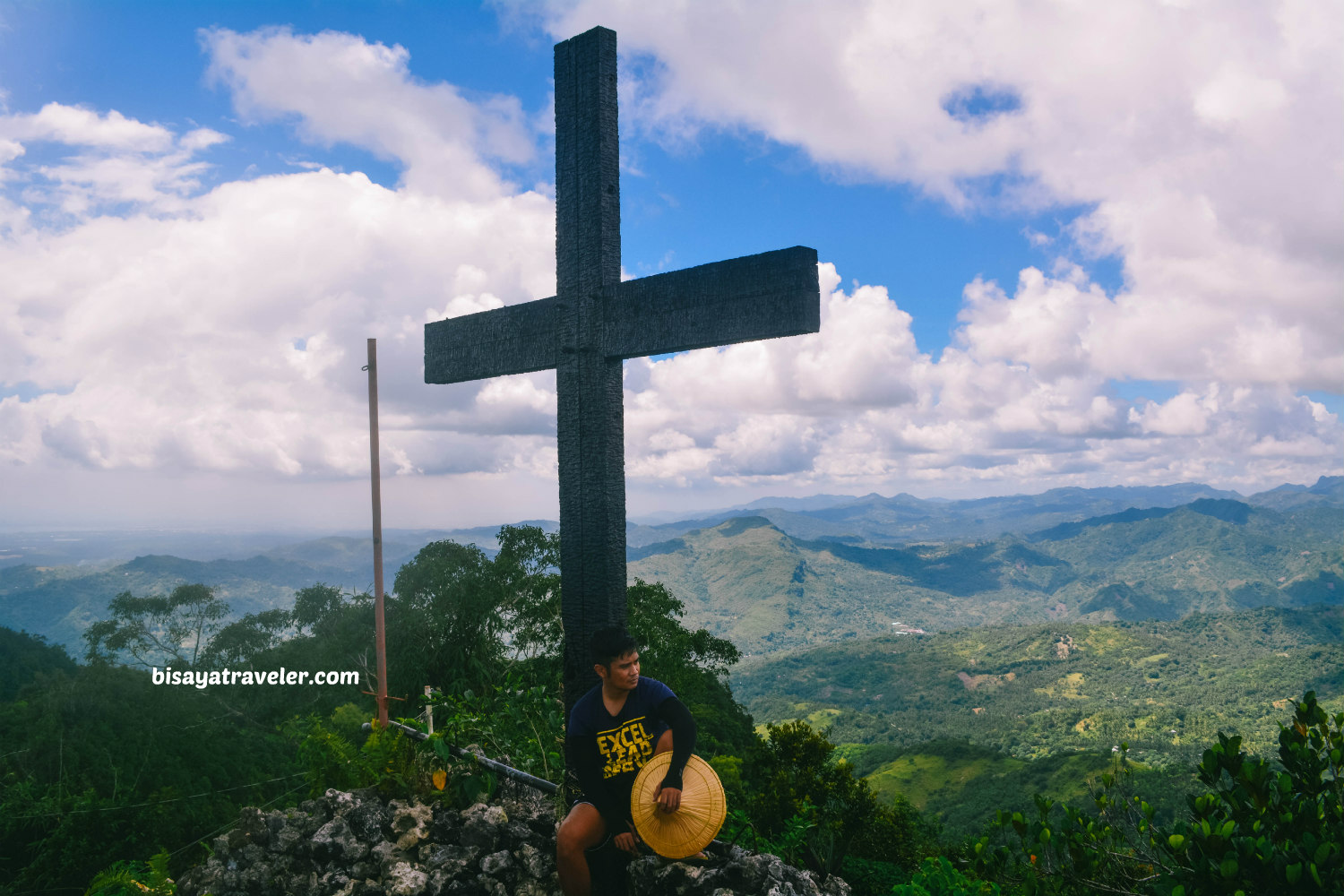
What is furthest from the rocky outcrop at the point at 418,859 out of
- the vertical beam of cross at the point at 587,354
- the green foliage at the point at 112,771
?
the green foliage at the point at 112,771

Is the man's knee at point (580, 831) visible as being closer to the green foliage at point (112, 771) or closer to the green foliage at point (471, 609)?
the green foliage at point (112, 771)

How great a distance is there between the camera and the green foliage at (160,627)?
31750 mm

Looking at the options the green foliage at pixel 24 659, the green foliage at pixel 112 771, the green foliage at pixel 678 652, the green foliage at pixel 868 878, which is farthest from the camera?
the green foliage at pixel 24 659

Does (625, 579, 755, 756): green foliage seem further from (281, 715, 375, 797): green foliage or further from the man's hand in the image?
the man's hand

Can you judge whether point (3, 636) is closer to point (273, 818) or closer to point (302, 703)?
→ point (302, 703)

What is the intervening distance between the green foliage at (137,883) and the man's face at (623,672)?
8.75 ft

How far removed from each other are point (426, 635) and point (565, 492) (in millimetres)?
19394

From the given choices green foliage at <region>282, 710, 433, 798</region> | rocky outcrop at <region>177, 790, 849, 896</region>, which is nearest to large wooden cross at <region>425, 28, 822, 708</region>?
rocky outcrop at <region>177, 790, 849, 896</region>

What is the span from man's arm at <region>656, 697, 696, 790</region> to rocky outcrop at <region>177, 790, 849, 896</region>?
0.49 metres

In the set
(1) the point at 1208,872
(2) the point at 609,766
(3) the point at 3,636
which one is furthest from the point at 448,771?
(3) the point at 3,636

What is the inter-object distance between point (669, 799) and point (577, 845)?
Result: 0.53 m

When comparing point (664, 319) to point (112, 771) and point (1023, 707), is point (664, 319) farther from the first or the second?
point (1023, 707)

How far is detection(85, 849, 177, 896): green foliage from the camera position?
3848mm

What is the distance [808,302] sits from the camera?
11.3ft
